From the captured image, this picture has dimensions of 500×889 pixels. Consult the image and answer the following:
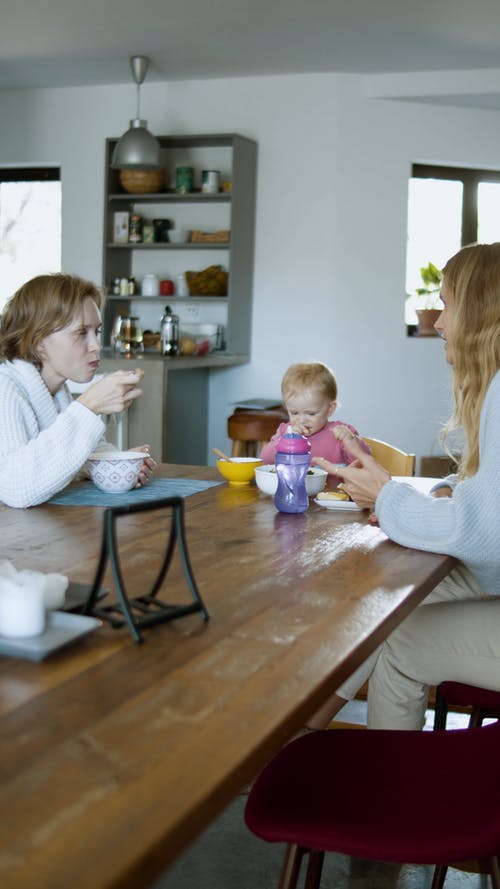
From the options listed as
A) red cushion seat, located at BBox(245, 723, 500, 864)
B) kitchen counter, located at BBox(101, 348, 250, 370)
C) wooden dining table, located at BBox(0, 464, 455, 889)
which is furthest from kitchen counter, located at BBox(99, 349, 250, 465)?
red cushion seat, located at BBox(245, 723, 500, 864)

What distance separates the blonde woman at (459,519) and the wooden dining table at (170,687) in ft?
0.23

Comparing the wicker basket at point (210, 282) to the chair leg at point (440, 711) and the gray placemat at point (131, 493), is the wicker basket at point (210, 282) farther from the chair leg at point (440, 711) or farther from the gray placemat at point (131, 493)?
the chair leg at point (440, 711)

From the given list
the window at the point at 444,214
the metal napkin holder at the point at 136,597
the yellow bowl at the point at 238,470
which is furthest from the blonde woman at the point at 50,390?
the window at the point at 444,214

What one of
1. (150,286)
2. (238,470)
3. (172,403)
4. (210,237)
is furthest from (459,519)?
(150,286)

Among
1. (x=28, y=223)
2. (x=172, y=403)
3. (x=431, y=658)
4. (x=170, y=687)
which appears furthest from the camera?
(x=28, y=223)

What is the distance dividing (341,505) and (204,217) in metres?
4.61

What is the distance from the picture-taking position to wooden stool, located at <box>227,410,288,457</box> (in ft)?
16.9

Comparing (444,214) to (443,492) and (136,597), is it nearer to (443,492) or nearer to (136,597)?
(443,492)

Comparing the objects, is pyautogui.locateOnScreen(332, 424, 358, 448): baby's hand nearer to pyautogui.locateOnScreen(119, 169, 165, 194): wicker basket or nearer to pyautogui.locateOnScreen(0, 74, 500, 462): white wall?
pyautogui.locateOnScreen(0, 74, 500, 462): white wall

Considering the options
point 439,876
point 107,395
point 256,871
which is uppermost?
point 107,395

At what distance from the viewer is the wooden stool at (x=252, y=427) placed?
515cm

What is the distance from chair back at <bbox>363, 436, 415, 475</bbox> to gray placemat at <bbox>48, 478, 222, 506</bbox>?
0.64m

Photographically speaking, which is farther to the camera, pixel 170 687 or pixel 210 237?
pixel 210 237

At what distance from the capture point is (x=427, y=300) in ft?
21.1
